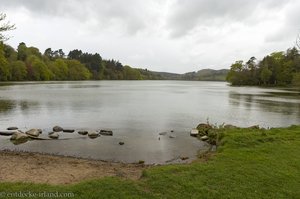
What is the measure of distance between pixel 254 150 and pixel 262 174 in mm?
3633

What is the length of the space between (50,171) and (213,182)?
583 cm

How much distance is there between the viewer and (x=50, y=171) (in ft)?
32.7

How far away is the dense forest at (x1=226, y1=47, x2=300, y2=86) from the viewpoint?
330 feet

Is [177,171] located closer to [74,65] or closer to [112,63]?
[74,65]

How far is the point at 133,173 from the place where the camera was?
9.62 metres

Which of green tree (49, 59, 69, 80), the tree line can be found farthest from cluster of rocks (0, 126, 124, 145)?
green tree (49, 59, 69, 80)

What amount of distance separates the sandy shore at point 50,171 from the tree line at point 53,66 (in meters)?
35.9

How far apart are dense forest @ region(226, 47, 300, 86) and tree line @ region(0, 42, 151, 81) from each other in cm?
7869

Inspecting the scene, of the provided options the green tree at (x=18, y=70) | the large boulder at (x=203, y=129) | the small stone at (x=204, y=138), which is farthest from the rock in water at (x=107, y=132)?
the green tree at (x=18, y=70)

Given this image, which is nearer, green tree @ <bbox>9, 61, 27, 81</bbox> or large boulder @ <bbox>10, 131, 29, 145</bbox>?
large boulder @ <bbox>10, 131, 29, 145</bbox>

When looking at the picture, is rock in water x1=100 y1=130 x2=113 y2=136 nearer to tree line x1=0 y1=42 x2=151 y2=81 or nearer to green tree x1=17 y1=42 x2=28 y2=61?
tree line x1=0 y1=42 x2=151 y2=81

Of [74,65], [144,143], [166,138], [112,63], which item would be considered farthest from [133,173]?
[112,63]

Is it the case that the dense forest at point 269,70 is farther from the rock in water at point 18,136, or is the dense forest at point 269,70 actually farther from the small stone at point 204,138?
the rock in water at point 18,136

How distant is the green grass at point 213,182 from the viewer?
722cm
